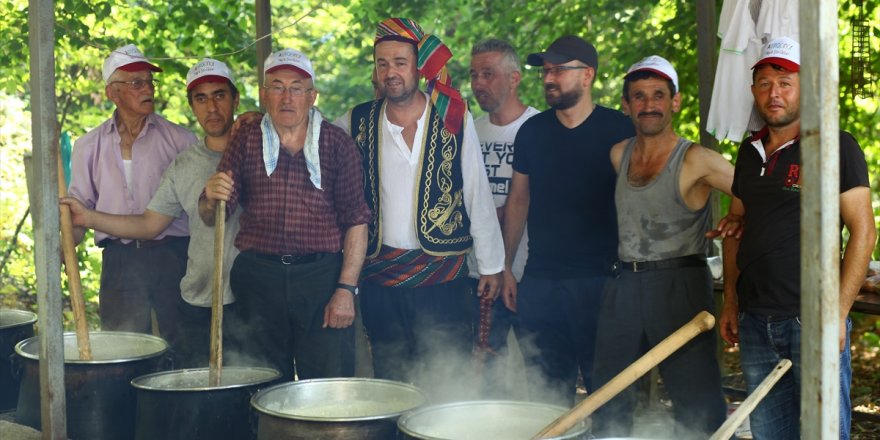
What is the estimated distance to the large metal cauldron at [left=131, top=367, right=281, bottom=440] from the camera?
3391 mm

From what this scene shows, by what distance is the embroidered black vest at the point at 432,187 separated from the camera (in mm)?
4520

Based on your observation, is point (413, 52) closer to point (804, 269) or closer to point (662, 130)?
point (662, 130)

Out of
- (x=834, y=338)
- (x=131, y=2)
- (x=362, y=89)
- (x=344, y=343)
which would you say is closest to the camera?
(x=834, y=338)

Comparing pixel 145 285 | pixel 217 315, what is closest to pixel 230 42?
pixel 145 285

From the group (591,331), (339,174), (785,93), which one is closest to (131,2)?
(339,174)

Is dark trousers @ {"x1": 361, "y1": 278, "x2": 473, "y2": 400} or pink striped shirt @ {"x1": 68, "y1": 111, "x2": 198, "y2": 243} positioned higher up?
pink striped shirt @ {"x1": 68, "y1": 111, "x2": 198, "y2": 243}

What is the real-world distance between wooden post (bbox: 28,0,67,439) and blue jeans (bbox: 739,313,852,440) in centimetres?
263

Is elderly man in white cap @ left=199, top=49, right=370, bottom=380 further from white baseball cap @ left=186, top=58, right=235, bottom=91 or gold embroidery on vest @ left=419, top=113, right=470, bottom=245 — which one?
white baseball cap @ left=186, top=58, right=235, bottom=91

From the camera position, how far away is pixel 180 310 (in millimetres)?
4949

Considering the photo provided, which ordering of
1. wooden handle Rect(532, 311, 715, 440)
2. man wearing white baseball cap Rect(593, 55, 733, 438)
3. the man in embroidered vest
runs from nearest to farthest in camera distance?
wooden handle Rect(532, 311, 715, 440)
man wearing white baseball cap Rect(593, 55, 733, 438)
the man in embroidered vest

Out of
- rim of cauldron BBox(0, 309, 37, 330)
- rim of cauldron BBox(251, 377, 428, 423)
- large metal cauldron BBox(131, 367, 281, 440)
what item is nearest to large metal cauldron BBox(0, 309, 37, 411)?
rim of cauldron BBox(0, 309, 37, 330)

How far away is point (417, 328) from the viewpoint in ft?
15.0

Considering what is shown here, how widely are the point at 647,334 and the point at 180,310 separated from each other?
2375mm

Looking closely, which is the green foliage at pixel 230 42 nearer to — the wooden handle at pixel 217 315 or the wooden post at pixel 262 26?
the wooden post at pixel 262 26
